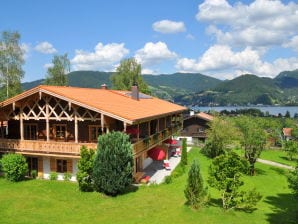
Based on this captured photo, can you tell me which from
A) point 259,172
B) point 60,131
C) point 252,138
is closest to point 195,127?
point 259,172

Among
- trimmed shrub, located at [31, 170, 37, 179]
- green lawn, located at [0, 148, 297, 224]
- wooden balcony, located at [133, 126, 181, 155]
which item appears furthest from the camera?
trimmed shrub, located at [31, 170, 37, 179]

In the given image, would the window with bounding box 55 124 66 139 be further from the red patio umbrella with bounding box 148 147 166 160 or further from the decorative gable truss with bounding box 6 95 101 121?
the red patio umbrella with bounding box 148 147 166 160

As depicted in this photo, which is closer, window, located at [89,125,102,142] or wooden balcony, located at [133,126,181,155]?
wooden balcony, located at [133,126,181,155]

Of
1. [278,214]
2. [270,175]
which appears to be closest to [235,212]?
[278,214]

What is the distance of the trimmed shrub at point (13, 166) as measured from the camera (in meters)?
26.1

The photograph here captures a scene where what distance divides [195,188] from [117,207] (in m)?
→ 4.99

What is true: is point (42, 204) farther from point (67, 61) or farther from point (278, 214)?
point (67, 61)

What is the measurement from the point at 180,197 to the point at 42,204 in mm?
8927

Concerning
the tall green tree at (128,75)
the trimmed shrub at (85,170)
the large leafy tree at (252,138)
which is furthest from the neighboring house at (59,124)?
the tall green tree at (128,75)

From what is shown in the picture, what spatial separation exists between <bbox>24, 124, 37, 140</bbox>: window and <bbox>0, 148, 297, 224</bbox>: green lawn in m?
4.77

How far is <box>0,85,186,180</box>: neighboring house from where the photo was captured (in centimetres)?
2527

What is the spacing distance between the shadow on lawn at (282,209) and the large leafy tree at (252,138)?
9.19 metres

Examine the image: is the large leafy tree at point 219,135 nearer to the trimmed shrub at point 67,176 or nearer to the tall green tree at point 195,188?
the trimmed shrub at point 67,176

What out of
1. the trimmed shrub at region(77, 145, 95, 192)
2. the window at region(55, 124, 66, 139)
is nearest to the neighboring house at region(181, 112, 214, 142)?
the window at region(55, 124, 66, 139)
